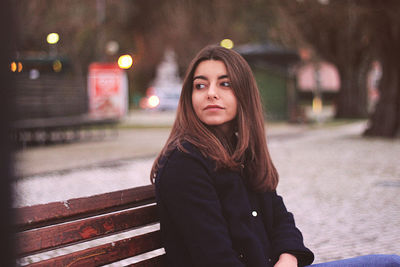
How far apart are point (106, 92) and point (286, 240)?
49.3 ft

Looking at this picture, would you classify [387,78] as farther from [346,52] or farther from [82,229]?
[82,229]

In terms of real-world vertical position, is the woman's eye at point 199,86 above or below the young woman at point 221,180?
above

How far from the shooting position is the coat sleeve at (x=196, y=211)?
2031 mm

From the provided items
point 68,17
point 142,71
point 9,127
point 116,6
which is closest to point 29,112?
point 68,17

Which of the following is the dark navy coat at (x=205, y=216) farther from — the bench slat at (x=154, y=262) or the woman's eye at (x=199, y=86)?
the woman's eye at (x=199, y=86)

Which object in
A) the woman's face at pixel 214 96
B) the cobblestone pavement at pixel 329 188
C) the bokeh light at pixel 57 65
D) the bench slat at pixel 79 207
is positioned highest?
the bokeh light at pixel 57 65

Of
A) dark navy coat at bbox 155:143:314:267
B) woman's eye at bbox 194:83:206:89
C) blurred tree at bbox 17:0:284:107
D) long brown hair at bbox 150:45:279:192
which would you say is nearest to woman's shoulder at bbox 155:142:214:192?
dark navy coat at bbox 155:143:314:267

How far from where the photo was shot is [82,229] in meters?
2.00

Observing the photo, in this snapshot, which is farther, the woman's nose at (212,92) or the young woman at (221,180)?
the woman's nose at (212,92)

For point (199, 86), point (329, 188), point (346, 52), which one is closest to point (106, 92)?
point (329, 188)

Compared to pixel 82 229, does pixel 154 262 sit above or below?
below

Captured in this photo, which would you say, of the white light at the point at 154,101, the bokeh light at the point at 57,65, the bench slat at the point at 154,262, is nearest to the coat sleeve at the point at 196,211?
the bench slat at the point at 154,262

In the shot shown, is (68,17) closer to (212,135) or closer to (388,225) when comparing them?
(388,225)

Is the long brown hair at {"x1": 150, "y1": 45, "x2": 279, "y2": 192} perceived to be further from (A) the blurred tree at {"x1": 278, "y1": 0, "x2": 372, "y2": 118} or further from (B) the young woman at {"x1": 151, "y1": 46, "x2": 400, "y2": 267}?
(A) the blurred tree at {"x1": 278, "y1": 0, "x2": 372, "y2": 118}
